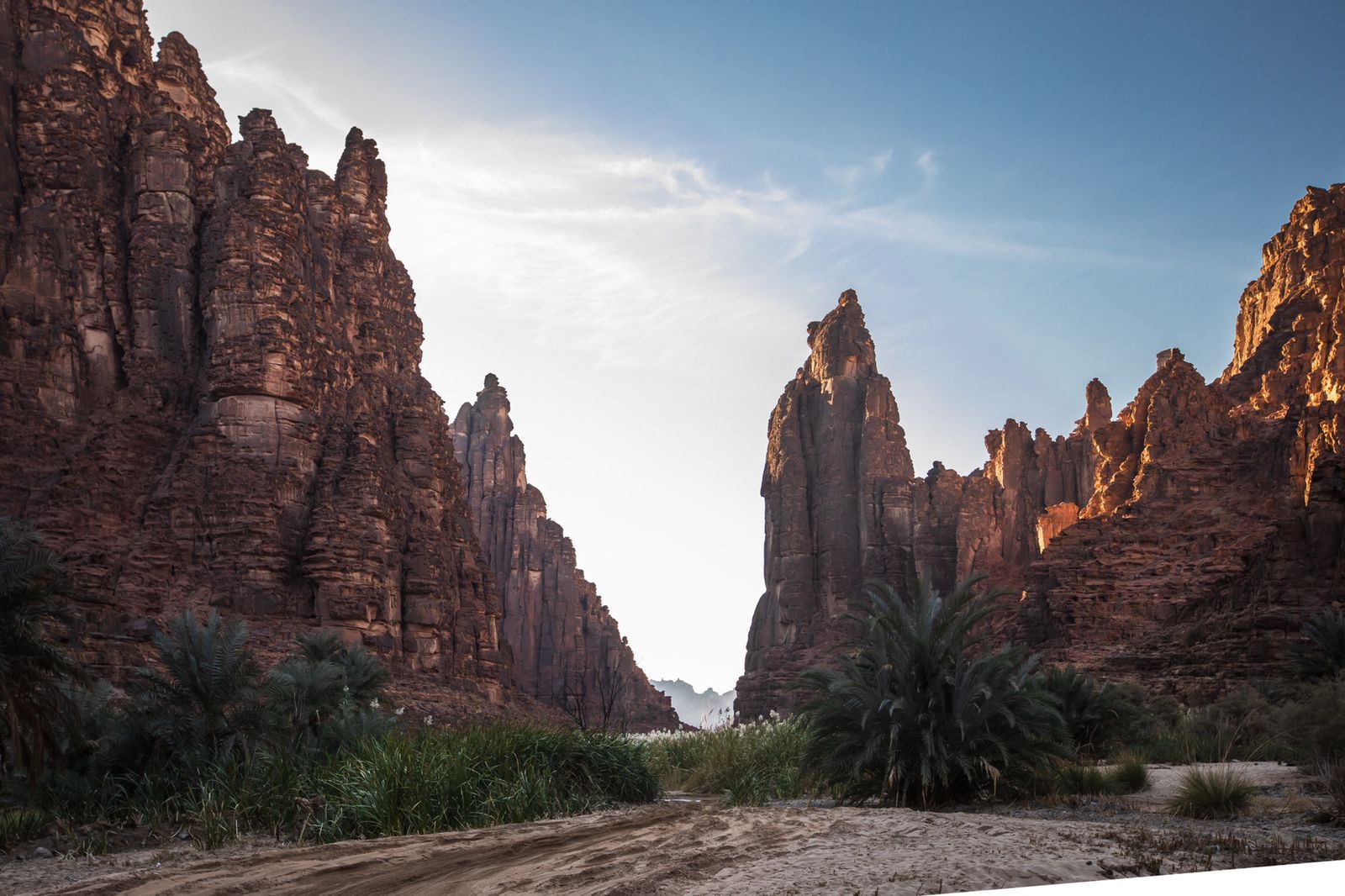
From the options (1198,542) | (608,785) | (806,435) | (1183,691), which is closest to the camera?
(608,785)

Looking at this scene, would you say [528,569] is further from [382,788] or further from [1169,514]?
[382,788]

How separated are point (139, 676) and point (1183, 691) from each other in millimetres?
28924

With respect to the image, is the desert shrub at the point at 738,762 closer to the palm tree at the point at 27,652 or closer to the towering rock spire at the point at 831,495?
the palm tree at the point at 27,652

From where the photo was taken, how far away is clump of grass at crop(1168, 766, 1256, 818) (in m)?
10.8

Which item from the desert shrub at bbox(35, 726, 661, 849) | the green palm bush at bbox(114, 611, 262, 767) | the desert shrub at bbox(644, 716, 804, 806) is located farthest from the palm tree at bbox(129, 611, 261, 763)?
the desert shrub at bbox(644, 716, 804, 806)

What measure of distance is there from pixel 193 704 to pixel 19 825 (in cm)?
396

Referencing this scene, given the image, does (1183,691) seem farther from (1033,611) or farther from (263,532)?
(263,532)

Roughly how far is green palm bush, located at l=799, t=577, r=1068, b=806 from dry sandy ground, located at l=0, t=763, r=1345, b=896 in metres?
1.85

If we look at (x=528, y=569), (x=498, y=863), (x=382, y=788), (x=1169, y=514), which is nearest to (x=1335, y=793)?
(x=498, y=863)

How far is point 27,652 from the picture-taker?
14719mm

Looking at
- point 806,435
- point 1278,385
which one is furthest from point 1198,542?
point 806,435

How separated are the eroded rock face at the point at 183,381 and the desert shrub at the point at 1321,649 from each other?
1555 inches

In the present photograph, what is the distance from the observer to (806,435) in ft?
352

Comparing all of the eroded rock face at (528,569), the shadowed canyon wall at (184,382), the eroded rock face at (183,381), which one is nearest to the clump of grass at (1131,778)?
the shadowed canyon wall at (184,382)
